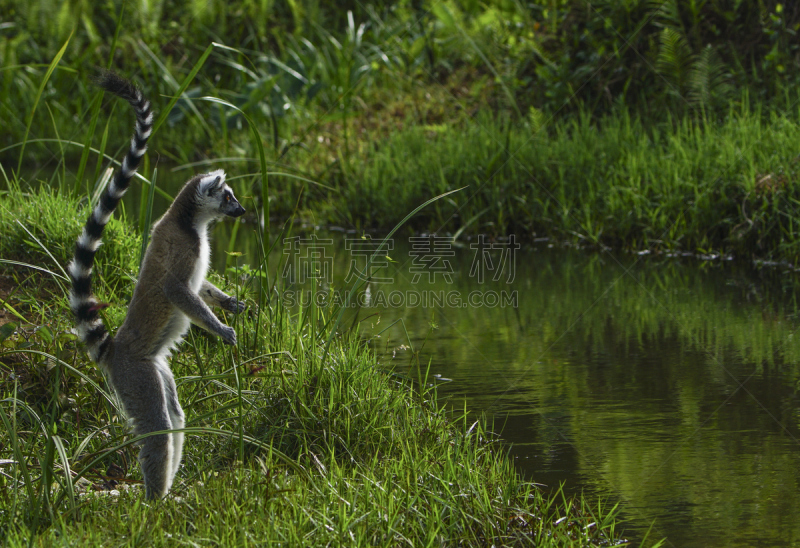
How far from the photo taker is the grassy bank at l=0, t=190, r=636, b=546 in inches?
135

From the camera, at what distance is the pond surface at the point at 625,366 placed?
4023 millimetres

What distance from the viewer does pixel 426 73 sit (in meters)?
14.6

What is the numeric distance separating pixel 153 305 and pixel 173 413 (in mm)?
477

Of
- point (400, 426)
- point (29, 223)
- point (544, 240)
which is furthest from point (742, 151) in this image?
point (29, 223)

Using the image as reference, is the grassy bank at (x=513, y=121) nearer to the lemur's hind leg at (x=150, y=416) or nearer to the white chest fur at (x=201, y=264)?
the white chest fur at (x=201, y=264)

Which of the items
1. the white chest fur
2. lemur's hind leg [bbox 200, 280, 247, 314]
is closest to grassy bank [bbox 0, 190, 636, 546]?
lemur's hind leg [bbox 200, 280, 247, 314]

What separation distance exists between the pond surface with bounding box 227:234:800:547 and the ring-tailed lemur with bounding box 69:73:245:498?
87cm

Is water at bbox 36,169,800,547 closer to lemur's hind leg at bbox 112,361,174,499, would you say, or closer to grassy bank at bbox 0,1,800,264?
grassy bank at bbox 0,1,800,264

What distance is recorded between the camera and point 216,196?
14.2 feet

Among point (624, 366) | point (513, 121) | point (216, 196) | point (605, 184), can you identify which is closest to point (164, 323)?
point (216, 196)

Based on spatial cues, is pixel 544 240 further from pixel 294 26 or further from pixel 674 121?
pixel 294 26

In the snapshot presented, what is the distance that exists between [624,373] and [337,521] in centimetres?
274

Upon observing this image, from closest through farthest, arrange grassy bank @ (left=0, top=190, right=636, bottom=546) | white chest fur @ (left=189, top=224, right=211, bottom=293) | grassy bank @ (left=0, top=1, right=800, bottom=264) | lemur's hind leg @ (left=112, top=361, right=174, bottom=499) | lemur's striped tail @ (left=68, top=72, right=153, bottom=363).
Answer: grassy bank @ (left=0, top=190, right=636, bottom=546)
lemur's hind leg @ (left=112, top=361, right=174, bottom=499)
lemur's striped tail @ (left=68, top=72, right=153, bottom=363)
white chest fur @ (left=189, top=224, right=211, bottom=293)
grassy bank @ (left=0, top=1, right=800, bottom=264)

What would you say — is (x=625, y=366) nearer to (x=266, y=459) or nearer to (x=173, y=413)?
(x=266, y=459)
